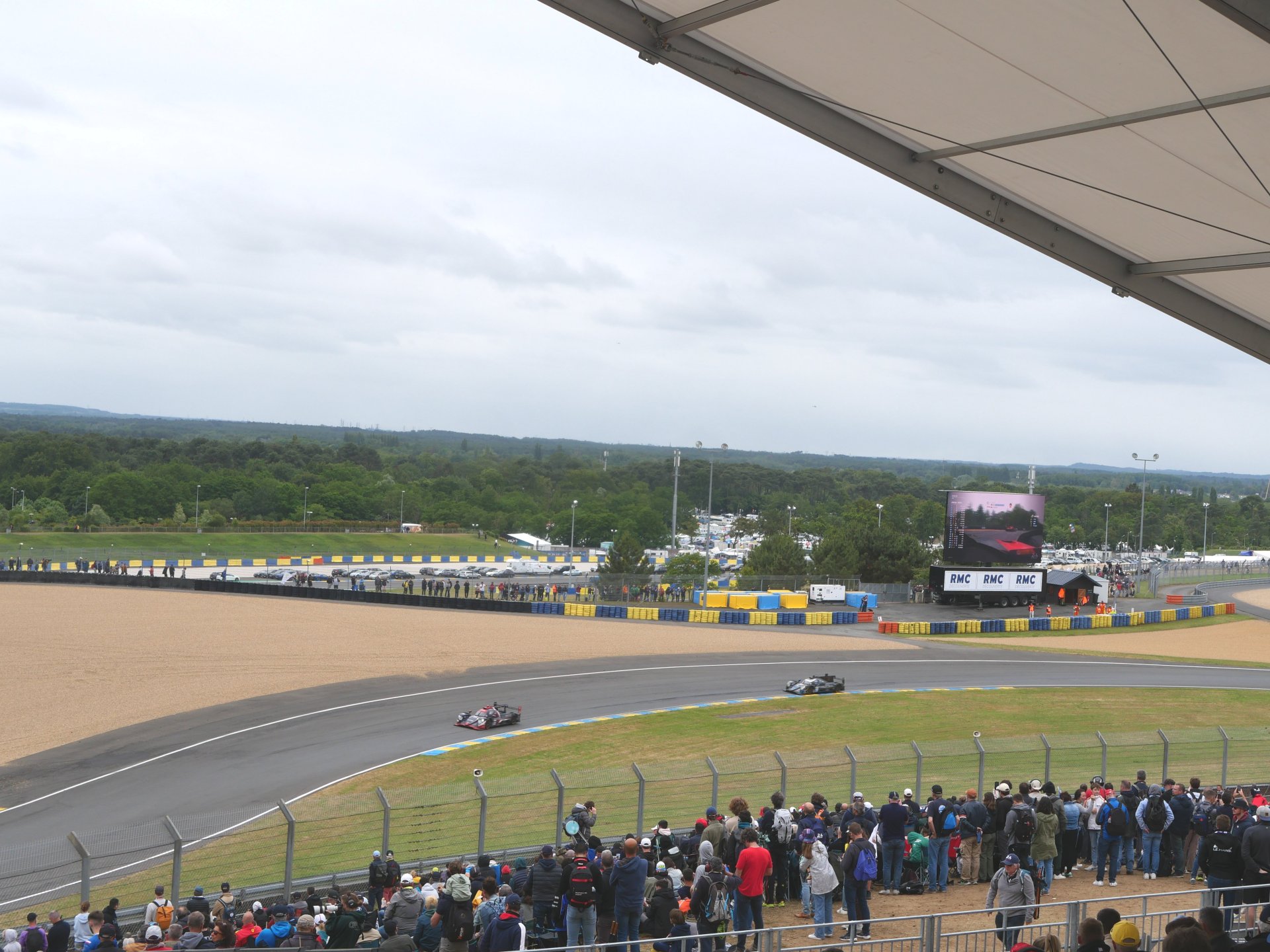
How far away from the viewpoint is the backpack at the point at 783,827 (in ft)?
37.7

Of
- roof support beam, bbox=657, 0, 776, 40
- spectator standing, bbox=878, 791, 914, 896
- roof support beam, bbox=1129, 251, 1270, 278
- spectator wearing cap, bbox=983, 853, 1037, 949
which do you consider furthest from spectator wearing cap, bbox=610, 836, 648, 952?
roof support beam, bbox=1129, 251, 1270, 278

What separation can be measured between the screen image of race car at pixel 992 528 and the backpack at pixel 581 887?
48555 millimetres

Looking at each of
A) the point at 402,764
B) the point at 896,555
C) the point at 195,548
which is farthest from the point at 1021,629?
the point at 195,548

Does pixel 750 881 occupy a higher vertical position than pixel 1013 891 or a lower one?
lower

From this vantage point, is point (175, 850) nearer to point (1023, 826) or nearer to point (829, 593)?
point (1023, 826)

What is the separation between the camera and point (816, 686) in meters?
32.9

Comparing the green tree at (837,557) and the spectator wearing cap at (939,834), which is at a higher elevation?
the green tree at (837,557)

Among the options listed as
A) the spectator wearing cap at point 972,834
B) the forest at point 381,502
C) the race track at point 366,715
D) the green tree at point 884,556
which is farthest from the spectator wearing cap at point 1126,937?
the forest at point 381,502

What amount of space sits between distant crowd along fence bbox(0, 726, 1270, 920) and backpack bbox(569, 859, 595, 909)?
3.50 m

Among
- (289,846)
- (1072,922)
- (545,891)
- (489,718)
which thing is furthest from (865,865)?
(489,718)

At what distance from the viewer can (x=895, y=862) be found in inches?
475

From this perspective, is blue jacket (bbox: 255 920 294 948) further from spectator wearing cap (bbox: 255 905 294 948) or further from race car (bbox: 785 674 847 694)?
race car (bbox: 785 674 847 694)

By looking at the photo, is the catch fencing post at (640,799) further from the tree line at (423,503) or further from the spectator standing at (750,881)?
the tree line at (423,503)

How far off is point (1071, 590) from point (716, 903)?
5630 centimetres
